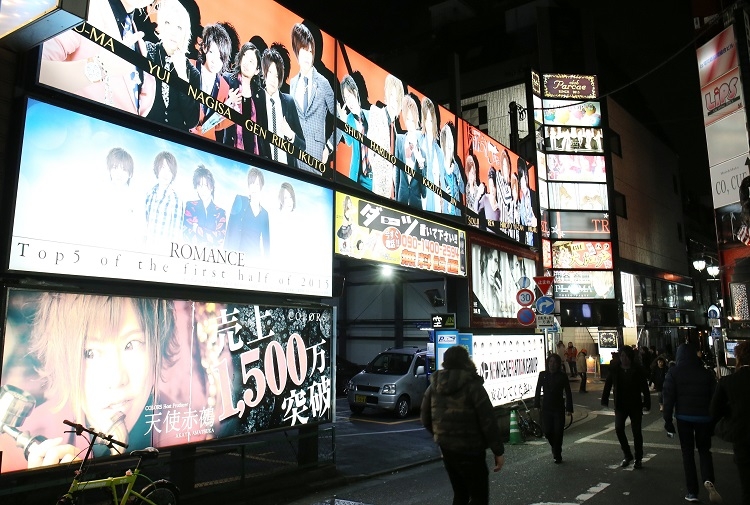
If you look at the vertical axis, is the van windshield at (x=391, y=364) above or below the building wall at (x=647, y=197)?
below

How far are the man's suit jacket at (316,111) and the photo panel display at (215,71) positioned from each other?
2cm

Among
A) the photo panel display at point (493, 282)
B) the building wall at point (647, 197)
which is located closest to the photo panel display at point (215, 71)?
the photo panel display at point (493, 282)

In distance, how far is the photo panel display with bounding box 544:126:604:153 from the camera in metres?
32.9

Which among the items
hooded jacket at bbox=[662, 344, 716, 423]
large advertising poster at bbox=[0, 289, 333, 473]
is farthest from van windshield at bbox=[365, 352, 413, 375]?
hooded jacket at bbox=[662, 344, 716, 423]

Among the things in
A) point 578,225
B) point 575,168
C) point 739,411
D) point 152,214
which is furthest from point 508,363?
point 575,168

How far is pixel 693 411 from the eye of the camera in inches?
273

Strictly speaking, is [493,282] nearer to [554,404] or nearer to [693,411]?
[554,404]

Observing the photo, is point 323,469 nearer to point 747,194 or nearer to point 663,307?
point 747,194

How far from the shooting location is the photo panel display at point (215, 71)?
6457 mm

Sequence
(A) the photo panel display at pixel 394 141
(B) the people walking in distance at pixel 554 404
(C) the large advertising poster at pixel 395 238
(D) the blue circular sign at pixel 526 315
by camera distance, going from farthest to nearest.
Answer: (D) the blue circular sign at pixel 526 315, (A) the photo panel display at pixel 394 141, (C) the large advertising poster at pixel 395 238, (B) the people walking in distance at pixel 554 404

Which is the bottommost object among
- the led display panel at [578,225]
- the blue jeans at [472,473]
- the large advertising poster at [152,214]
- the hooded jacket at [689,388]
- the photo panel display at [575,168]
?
the blue jeans at [472,473]

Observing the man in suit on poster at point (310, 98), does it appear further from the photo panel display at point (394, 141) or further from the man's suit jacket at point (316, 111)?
the photo panel display at point (394, 141)

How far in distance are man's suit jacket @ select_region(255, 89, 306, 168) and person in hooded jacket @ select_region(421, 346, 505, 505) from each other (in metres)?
5.13

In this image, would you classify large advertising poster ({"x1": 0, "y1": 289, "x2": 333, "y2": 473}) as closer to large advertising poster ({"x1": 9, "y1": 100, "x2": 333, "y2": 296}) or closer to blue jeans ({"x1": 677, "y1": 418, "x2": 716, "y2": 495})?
large advertising poster ({"x1": 9, "y1": 100, "x2": 333, "y2": 296})
